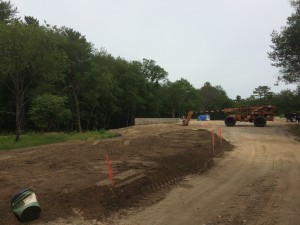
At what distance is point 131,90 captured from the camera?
75000mm

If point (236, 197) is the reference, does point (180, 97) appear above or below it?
above

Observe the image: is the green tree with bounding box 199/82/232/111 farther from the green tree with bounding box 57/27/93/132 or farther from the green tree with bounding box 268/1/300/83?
the green tree with bounding box 268/1/300/83

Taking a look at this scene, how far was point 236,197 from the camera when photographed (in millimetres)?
10898

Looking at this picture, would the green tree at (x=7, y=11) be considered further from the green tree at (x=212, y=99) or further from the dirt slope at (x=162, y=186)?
the green tree at (x=212, y=99)

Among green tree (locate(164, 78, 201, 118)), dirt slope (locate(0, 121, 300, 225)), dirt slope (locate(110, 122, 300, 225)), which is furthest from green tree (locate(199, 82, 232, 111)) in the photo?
dirt slope (locate(110, 122, 300, 225))

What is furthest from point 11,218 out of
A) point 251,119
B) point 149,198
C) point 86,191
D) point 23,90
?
point 251,119

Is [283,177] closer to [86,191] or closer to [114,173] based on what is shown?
[114,173]

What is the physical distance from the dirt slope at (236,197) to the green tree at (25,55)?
50.9 ft

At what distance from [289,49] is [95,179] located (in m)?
27.2

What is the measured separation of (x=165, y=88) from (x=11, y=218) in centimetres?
8490

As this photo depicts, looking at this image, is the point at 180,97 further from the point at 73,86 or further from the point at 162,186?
the point at 162,186

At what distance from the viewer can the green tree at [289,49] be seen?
33.2 metres

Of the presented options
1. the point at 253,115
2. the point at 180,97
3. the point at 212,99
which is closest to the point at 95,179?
the point at 253,115

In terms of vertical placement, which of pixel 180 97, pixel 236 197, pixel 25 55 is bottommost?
pixel 236 197
